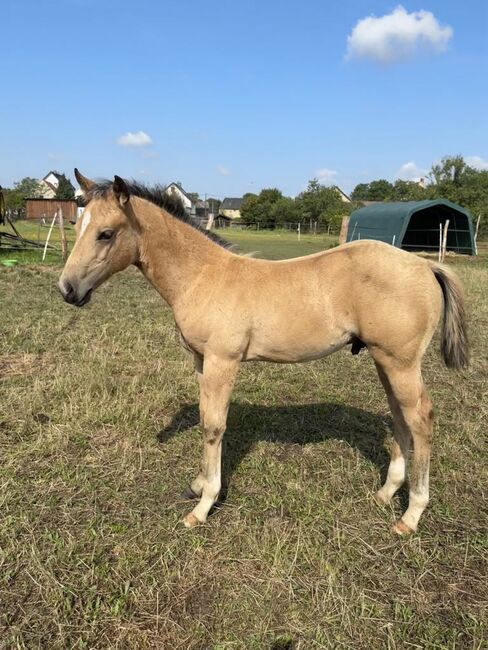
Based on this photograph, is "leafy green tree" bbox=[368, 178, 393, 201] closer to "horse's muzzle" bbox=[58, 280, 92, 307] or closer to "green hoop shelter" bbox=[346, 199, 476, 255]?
"green hoop shelter" bbox=[346, 199, 476, 255]

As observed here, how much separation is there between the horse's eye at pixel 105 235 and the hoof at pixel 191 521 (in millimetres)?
2005

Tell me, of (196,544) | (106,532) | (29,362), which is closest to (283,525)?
(196,544)

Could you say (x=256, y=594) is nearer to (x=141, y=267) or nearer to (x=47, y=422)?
(x=141, y=267)

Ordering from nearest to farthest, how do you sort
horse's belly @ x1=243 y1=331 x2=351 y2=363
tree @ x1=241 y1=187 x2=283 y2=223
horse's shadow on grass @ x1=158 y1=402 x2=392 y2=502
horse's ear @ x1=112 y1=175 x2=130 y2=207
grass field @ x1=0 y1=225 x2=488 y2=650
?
1. grass field @ x1=0 y1=225 x2=488 y2=650
2. horse's ear @ x1=112 y1=175 x2=130 y2=207
3. horse's belly @ x1=243 y1=331 x2=351 y2=363
4. horse's shadow on grass @ x1=158 y1=402 x2=392 y2=502
5. tree @ x1=241 y1=187 x2=283 y2=223

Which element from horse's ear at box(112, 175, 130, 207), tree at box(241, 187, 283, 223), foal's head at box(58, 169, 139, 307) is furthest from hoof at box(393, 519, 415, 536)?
tree at box(241, 187, 283, 223)

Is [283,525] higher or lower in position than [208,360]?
A: lower

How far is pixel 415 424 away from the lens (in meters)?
3.00

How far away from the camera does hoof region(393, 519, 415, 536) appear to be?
2963 mm

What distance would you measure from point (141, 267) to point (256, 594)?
2.26 meters

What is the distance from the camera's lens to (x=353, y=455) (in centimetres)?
396

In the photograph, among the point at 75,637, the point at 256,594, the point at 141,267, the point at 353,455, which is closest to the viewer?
the point at 75,637

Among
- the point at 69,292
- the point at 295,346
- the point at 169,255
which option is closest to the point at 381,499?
the point at 295,346

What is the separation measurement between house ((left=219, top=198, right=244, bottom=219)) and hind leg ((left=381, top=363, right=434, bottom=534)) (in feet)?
360

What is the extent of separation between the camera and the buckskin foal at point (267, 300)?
2.89 metres
